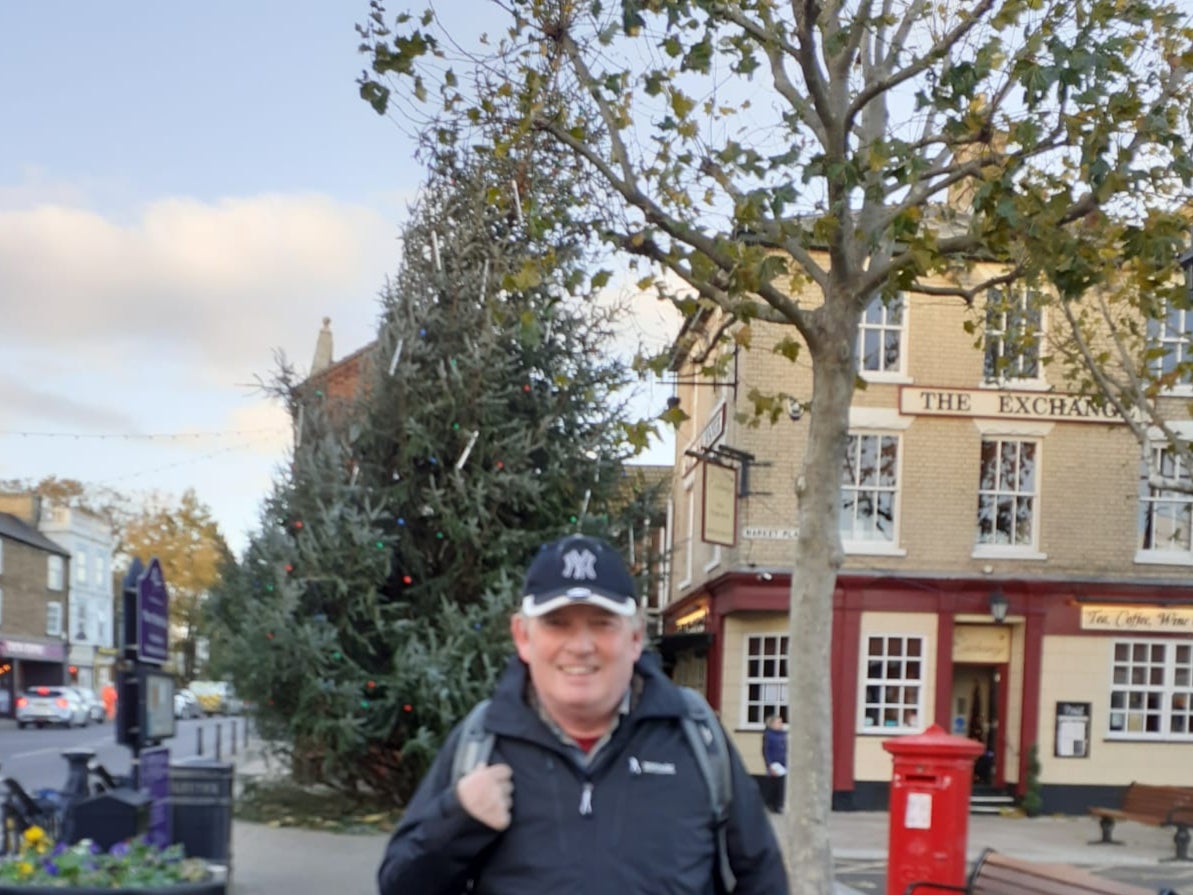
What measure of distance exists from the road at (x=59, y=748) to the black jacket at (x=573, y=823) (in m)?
14.5

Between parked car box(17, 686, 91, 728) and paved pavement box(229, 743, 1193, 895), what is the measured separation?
2398 cm

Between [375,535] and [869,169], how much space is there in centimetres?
824

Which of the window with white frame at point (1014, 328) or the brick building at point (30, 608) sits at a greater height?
the window with white frame at point (1014, 328)

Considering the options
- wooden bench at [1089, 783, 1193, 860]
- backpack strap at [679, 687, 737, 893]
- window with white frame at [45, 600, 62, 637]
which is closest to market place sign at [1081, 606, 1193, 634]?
wooden bench at [1089, 783, 1193, 860]

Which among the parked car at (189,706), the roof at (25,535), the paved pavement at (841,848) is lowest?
the parked car at (189,706)

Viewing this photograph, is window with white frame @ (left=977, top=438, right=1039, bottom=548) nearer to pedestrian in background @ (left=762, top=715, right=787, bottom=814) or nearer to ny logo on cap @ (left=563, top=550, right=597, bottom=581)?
pedestrian in background @ (left=762, top=715, right=787, bottom=814)

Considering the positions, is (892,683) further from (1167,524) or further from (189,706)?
(189,706)

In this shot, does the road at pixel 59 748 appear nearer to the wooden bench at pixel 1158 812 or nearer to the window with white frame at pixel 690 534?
the window with white frame at pixel 690 534

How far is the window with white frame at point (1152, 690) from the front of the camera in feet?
76.1

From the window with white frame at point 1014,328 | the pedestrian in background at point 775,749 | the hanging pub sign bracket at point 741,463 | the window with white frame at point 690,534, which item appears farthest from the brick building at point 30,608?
the window with white frame at point 1014,328

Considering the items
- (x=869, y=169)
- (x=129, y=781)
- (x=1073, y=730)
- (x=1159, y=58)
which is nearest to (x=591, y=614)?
(x=869, y=169)

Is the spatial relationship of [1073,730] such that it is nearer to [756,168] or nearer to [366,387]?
[366,387]

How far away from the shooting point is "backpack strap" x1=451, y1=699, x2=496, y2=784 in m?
2.82

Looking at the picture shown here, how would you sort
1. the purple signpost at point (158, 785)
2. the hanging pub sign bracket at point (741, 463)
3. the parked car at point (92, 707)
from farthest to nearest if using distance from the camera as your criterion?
the parked car at point (92, 707) → the hanging pub sign bracket at point (741, 463) → the purple signpost at point (158, 785)
